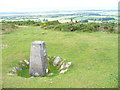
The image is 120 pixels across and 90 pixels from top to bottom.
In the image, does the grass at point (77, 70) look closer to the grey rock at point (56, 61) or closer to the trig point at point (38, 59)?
the grey rock at point (56, 61)

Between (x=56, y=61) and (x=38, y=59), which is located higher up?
(x=38, y=59)

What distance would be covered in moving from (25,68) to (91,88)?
27.8 feet

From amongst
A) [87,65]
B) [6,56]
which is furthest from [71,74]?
[6,56]

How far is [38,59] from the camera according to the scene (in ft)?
46.1

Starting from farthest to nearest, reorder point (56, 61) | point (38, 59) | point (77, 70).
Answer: point (56, 61), point (38, 59), point (77, 70)

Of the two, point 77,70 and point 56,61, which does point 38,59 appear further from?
point 77,70

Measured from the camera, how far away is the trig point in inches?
547

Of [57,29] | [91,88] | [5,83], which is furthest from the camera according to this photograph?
[57,29]

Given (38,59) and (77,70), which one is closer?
(77,70)

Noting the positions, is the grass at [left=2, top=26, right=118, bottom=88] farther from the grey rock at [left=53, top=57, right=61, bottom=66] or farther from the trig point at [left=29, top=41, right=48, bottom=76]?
the trig point at [left=29, top=41, right=48, bottom=76]

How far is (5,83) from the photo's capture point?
35.8 feet

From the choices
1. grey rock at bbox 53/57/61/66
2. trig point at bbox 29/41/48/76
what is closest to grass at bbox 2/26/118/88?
grey rock at bbox 53/57/61/66

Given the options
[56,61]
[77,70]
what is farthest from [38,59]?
[77,70]

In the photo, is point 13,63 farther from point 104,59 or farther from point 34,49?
point 104,59
